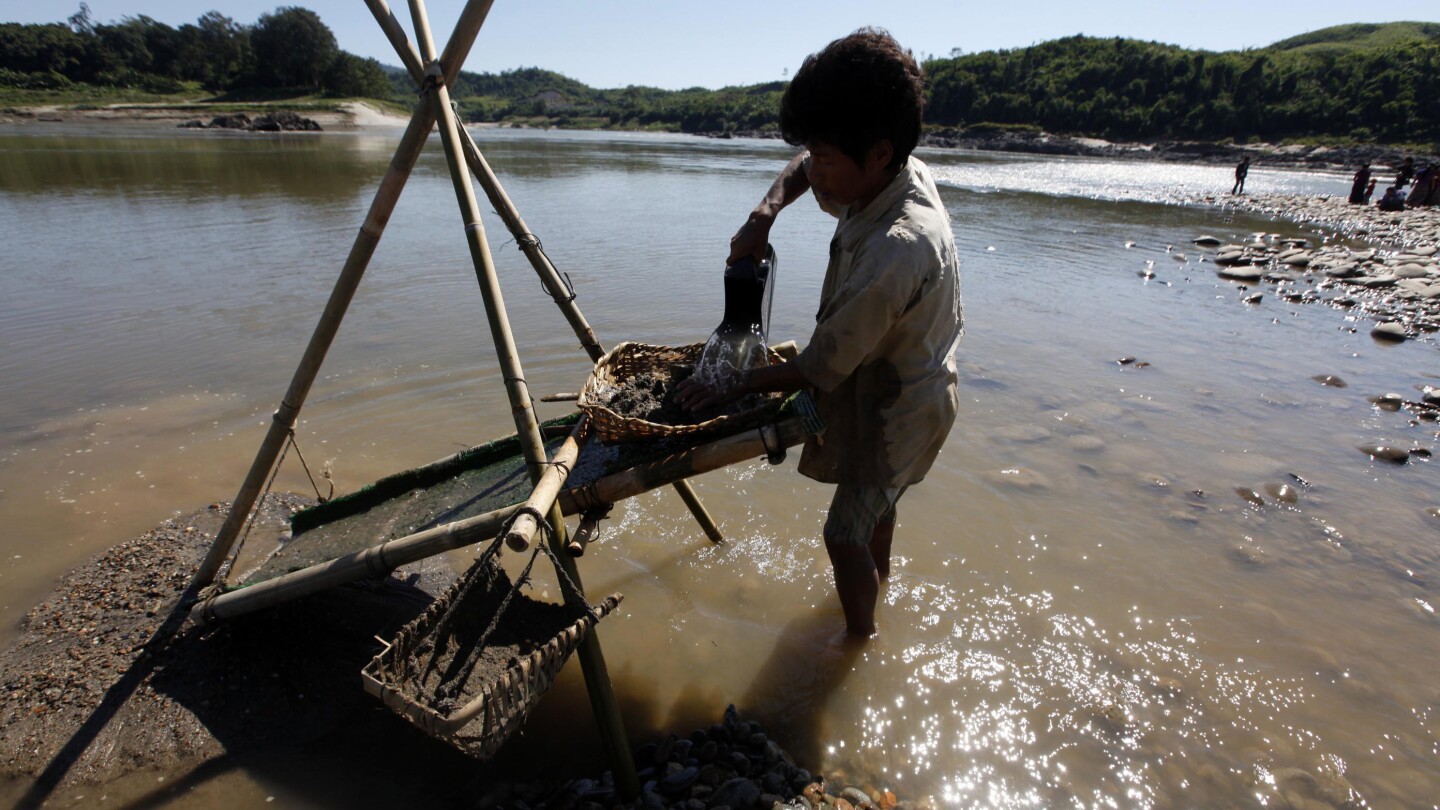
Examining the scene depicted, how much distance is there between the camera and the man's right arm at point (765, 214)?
8.37 feet

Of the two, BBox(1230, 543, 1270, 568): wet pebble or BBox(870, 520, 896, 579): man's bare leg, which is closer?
BBox(870, 520, 896, 579): man's bare leg

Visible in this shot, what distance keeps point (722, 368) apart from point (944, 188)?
24.1 m

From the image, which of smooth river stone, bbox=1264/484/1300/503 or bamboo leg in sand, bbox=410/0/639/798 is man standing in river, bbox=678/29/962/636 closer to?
bamboo leg in sand, bbox=410/0/639/798

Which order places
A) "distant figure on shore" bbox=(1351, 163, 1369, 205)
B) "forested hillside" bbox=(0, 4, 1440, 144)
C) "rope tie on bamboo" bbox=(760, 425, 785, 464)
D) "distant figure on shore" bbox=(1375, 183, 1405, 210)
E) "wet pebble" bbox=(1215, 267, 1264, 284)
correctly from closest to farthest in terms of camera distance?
"rope tie on bamboo" bbox=(760, 425, 785, 464) → "wet pebble" bbox=(1215, 267, 1264, 284) → "distant figure on shore" bbox=(1375, 183, 1405, 210) → "distant figure on shore" bbox=(1351, 163, 1369, 205) → "forested hillside" bbox=(0, 4, 1440, 144)

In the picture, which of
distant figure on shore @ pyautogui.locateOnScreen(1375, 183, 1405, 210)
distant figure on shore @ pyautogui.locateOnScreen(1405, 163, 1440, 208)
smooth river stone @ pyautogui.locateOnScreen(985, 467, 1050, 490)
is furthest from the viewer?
distant figure on shore @ pyautogui.locateOnScreen(1405, 163, 1440, 208)

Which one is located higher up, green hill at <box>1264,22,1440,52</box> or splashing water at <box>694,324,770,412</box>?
green hill at <box>1264,22,1440,52</box>

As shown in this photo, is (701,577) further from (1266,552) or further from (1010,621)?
(1266,552)

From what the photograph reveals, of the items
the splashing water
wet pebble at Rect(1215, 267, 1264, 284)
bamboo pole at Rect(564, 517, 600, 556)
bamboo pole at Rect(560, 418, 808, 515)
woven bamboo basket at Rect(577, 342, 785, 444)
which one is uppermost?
the splashing water

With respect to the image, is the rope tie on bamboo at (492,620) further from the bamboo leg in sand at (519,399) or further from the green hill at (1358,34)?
the green hill at (1358,34)

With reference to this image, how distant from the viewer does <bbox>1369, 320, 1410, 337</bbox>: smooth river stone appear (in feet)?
25.8

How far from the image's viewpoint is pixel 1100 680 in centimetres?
293

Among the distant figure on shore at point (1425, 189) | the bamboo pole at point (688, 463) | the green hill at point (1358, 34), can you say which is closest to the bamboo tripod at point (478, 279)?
the bamboo pole at point (688, 463)

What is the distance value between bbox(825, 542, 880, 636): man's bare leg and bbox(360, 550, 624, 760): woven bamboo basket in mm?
996

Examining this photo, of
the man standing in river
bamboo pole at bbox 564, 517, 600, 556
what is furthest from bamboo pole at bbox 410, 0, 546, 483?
the man standing in river
